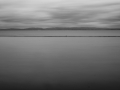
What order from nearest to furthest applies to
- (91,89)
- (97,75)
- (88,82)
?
(91,89) < (88,82) < (97,75)

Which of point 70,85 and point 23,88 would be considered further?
point 70,85

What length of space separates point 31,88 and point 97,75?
2150 millimetres

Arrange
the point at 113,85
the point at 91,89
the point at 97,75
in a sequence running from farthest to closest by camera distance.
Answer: the point at 97,75, the point at 113,85, the point at 91,89

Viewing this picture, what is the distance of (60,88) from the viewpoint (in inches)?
118

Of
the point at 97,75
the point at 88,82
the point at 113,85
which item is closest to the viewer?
the point at 113,85

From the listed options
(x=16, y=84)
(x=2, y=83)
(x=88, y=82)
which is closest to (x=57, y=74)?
(x=88, y=82)

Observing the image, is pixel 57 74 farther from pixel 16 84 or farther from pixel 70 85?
pixel 16 84

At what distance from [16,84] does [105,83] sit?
2236 millimetres

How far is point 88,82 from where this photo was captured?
3.33m

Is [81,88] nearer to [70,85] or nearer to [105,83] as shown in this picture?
[70,85]

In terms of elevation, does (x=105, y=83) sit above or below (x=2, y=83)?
below

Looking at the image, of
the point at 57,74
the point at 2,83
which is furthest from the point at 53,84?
the point at 2,83

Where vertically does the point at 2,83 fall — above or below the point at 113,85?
above

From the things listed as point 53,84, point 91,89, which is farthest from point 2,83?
point 91,89
